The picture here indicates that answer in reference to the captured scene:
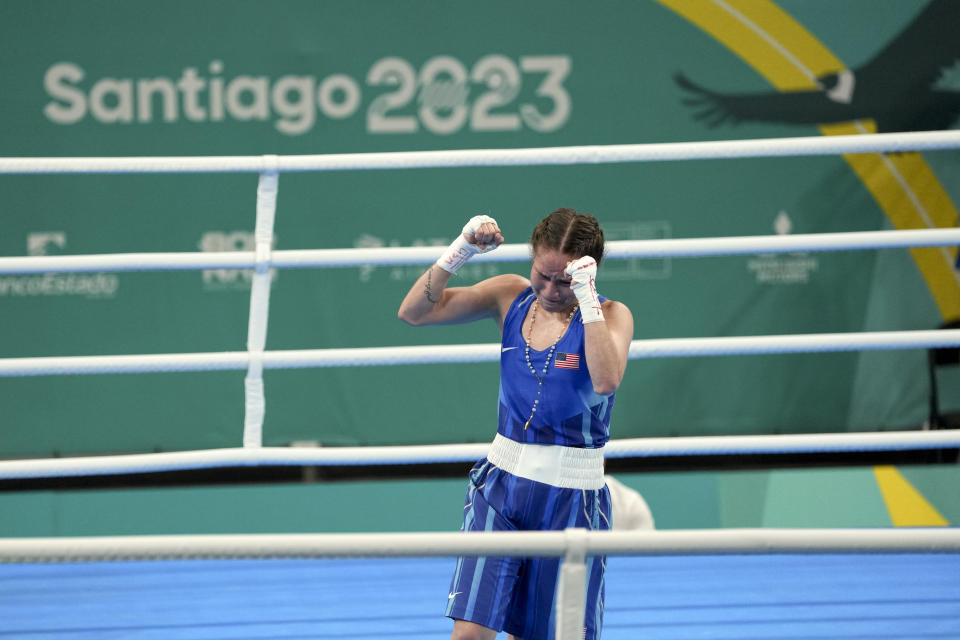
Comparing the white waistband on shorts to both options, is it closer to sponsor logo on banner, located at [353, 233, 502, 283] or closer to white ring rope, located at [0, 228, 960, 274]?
white ring rope, located at [0, 228, 960, 274]

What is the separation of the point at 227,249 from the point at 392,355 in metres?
1.80

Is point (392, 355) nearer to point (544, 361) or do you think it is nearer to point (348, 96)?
point (544, 361)

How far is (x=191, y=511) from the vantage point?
3986mm

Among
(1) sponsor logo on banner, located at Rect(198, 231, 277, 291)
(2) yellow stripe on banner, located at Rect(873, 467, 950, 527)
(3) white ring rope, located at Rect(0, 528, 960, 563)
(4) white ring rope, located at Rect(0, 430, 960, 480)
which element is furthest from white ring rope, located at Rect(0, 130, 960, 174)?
(3) white ring rope, located at Rect(0, 528, 960, 563)

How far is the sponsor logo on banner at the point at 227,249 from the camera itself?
4.37m

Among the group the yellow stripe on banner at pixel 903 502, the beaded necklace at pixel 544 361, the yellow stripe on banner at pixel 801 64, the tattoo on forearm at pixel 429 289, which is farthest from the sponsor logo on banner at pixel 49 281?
the yellow stripe on banner at pixel 903 502

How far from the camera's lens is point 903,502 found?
3.97m

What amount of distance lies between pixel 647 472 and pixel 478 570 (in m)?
2.38

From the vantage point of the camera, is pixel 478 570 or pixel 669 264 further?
pixel 669 264

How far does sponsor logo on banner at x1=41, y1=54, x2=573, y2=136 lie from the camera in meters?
4.27

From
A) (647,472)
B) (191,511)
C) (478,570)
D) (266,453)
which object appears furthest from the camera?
(647,472)

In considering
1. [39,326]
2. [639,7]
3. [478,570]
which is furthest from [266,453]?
[639,7]

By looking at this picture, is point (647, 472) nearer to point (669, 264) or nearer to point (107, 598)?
point (669, 264)

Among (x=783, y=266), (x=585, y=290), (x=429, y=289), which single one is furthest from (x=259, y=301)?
(x=783, y=266)
